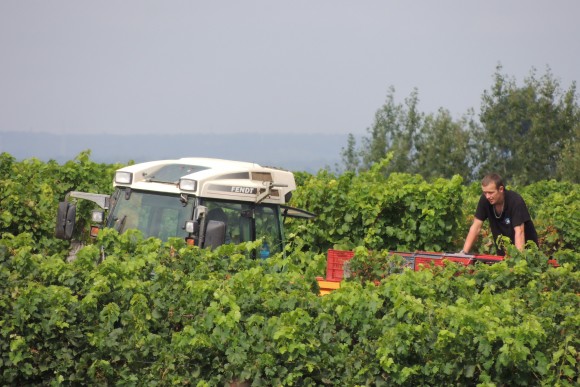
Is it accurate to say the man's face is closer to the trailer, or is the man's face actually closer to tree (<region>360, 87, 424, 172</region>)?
the trailer

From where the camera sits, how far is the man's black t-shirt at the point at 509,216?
11.6 metres

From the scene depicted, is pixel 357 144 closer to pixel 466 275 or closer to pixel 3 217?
pixel 3 217

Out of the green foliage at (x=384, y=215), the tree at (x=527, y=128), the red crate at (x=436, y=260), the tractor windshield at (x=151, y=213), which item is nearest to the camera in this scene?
the red crate at (x=436, y=260)

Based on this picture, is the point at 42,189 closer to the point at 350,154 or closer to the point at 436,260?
the point at 436,260

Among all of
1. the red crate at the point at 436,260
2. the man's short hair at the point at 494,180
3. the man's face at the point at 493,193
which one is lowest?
the red crate at the point at 436,260

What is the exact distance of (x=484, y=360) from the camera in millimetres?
8141

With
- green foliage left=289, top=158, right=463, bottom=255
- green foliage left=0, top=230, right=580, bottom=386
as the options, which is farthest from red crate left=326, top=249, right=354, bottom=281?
green foliage left=289, top=158, right=463, bottom=255

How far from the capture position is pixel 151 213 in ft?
38.6

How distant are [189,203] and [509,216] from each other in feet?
10.8

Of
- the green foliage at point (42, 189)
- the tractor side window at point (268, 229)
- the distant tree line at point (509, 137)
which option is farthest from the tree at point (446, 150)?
the tractor side window at point (268, 229)

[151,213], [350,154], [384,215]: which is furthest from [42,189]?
[350,154]

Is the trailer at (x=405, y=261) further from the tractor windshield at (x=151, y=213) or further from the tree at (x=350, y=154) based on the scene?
the tree at (x=350, y=154)

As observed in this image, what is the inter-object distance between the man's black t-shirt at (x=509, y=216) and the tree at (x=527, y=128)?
48.1 meters

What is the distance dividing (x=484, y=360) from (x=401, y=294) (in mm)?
886
